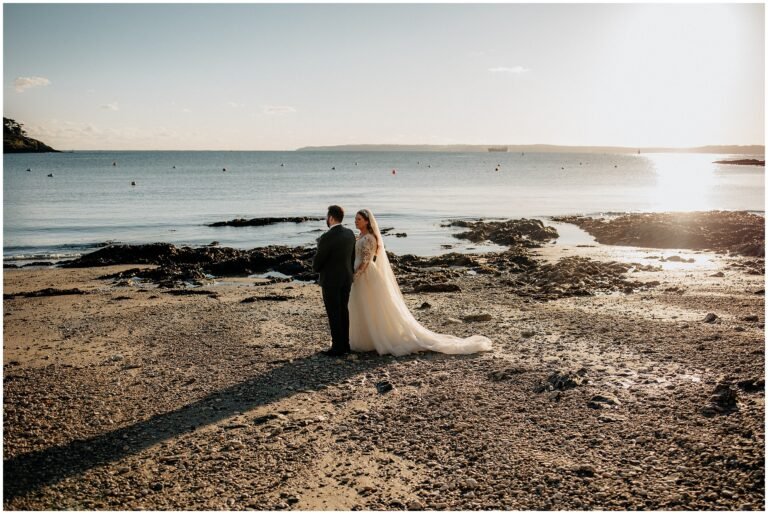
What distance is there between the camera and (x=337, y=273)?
36.9ft

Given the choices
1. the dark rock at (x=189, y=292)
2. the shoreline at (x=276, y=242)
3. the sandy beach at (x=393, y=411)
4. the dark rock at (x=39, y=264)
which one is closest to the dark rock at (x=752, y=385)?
the sandy beach at (x=393, y=411)

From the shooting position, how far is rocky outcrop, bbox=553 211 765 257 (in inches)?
1048

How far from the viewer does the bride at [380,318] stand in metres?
11.4

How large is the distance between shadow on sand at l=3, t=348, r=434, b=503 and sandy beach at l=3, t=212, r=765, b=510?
40 millimetres

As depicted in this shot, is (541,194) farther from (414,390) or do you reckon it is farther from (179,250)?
(414,390)

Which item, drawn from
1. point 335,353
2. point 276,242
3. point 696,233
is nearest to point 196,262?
point 276,242

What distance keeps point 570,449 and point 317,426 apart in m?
3.27

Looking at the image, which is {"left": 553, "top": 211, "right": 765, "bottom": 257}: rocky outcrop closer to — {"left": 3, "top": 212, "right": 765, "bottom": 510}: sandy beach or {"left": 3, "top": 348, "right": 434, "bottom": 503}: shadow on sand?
{"left": 3, "top": 212, "right": 765, "bottom": 510}: sandy beach

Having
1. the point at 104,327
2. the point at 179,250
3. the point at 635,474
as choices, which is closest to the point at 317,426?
the point at 635,474

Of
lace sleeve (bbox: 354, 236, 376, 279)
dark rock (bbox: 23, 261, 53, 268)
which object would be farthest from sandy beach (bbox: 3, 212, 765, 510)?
dark rock (bbox: 23, 261, 53, 268)

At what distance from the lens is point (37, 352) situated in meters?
12.3

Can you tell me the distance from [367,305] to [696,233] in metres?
22.9

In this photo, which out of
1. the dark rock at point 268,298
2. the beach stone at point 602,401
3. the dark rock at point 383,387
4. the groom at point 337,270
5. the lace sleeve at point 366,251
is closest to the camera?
the beach stone at point 602,401

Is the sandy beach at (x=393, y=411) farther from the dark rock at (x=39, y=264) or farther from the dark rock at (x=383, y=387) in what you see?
the dark rock at (x=39, y=264)
